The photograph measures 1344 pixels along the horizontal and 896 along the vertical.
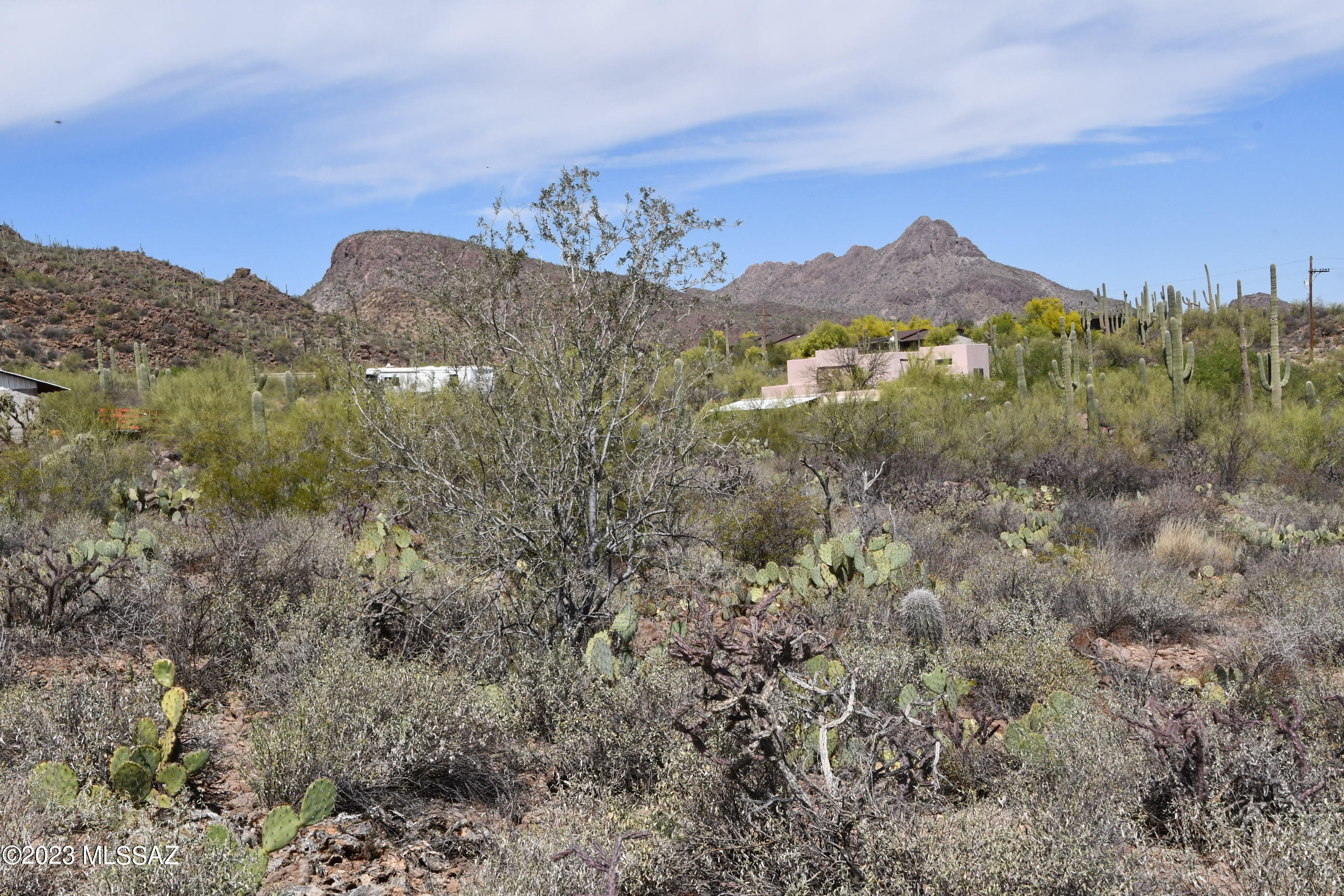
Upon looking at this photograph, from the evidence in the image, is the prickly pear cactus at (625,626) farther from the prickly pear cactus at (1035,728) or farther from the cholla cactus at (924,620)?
the prickly pear cactus at (1035,728)

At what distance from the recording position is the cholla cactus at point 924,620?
6.00 metres

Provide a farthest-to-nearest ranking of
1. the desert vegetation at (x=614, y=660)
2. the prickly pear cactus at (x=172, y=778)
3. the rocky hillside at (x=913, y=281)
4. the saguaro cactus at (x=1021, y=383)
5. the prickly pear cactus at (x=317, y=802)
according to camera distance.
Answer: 1. the rocky hillside at (x=913, y=281)
2. the saguaro cactus at (x=1021, y=383)
3. the prickly pear cactus at (x=172, y=778)
4. the prickly pear cactus at (x=317, y=802)
5. the desert vegetation at (x=614, y=660)

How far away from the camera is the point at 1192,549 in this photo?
382 inches

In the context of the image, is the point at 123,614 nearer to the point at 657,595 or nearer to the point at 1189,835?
the point at 657,595

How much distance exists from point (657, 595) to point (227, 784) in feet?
11.9

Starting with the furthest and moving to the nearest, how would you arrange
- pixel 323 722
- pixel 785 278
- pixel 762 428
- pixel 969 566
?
1. pixel 785 278
2. pixel 762 428
3. pixel 969 566
4. pixel 323 722

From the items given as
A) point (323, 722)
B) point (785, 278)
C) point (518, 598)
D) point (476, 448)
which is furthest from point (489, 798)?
point (785, 278)

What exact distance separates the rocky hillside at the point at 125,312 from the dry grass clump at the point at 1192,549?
27454mm

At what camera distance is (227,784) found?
4.20 metres

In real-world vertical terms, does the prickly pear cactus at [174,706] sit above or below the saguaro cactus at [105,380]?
below

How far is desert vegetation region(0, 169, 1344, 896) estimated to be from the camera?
3305 millimetres

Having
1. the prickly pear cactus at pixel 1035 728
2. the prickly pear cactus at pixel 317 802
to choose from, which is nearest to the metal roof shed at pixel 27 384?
the prickly pear cactus at pixel 317 802

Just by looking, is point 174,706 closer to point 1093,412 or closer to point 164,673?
point 164,673

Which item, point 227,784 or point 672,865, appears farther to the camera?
point 227,784
